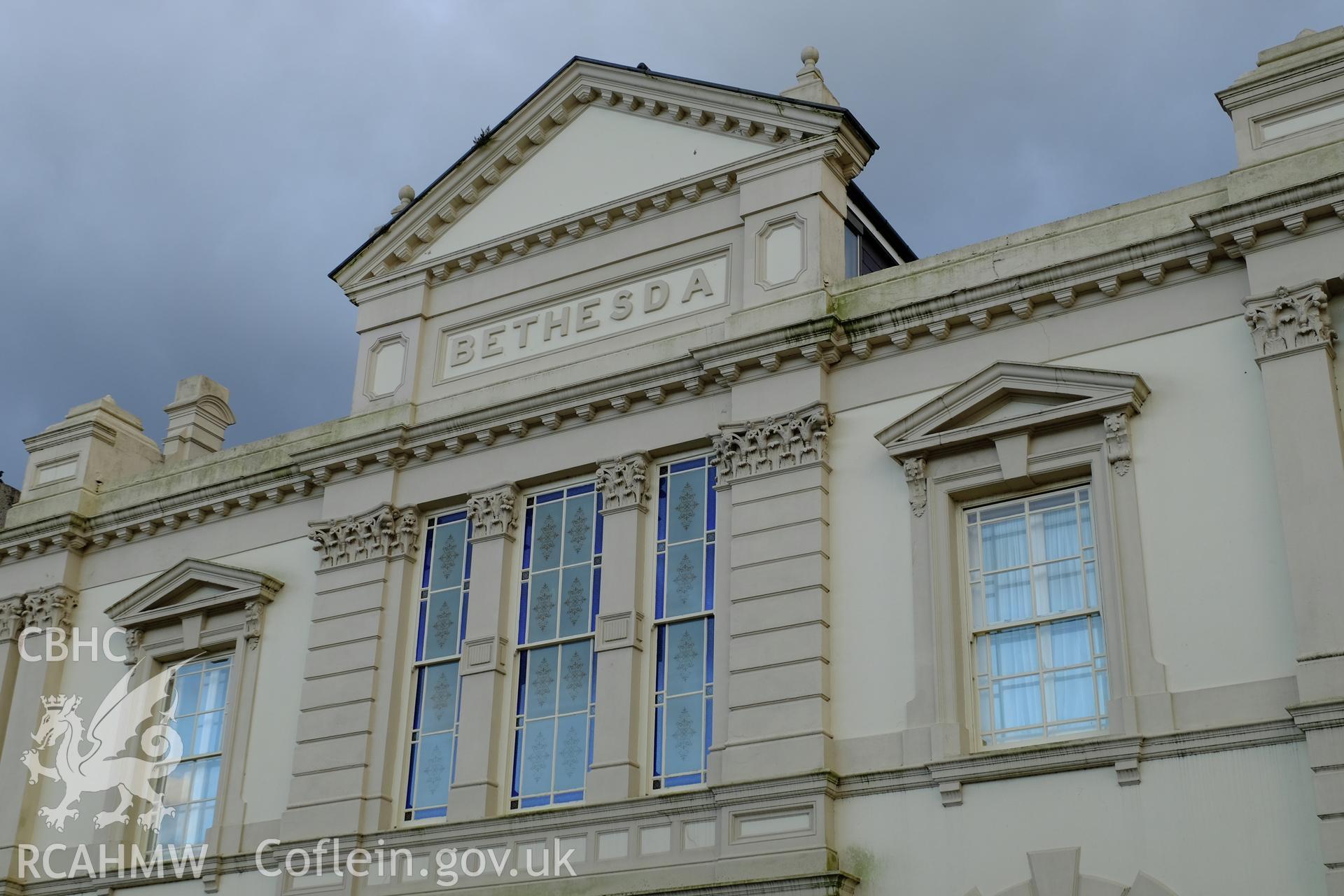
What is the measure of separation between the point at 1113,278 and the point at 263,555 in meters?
11.6

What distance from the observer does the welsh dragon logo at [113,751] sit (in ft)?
71.4

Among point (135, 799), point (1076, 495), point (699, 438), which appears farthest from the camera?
point (135, 799)

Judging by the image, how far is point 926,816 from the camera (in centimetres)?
1614

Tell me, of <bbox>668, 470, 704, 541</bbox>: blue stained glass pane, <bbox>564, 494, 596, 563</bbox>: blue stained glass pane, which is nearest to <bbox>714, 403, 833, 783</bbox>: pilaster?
<bbox>668, 470, 704, 541</bbox>: blue stained glass pane

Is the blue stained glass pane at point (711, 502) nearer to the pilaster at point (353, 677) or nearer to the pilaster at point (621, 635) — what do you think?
the pilaster at point (621, 635)

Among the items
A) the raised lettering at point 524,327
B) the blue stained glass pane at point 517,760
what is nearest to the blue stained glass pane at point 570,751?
the blue stained glass pane at point 517,760

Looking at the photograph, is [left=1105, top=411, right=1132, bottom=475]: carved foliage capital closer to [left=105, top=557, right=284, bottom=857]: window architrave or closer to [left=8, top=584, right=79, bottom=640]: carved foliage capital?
[left=105, top=557, right=284, bottom=857]: window architrave

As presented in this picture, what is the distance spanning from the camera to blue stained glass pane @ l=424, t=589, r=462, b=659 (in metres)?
20.2

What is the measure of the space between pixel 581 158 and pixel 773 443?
5.70 metres

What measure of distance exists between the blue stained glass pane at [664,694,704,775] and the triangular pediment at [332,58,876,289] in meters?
6.49

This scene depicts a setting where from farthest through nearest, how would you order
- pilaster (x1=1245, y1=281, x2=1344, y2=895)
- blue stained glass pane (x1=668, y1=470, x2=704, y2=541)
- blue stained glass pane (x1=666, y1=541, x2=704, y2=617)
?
1. blue stained glass pane (x1=668, y1=470, x2=704, y2=541)
2. blue stained glass pane (x1=666, y1=541, x2=704, y2=617)
3. pilaster (x1=1245, y1=281, x2=1344, y2=895)

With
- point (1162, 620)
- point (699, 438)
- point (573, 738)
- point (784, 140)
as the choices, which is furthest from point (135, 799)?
point (1162, 620)

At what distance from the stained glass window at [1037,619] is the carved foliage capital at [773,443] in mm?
2028

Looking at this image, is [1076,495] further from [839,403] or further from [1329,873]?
[1329,873]
